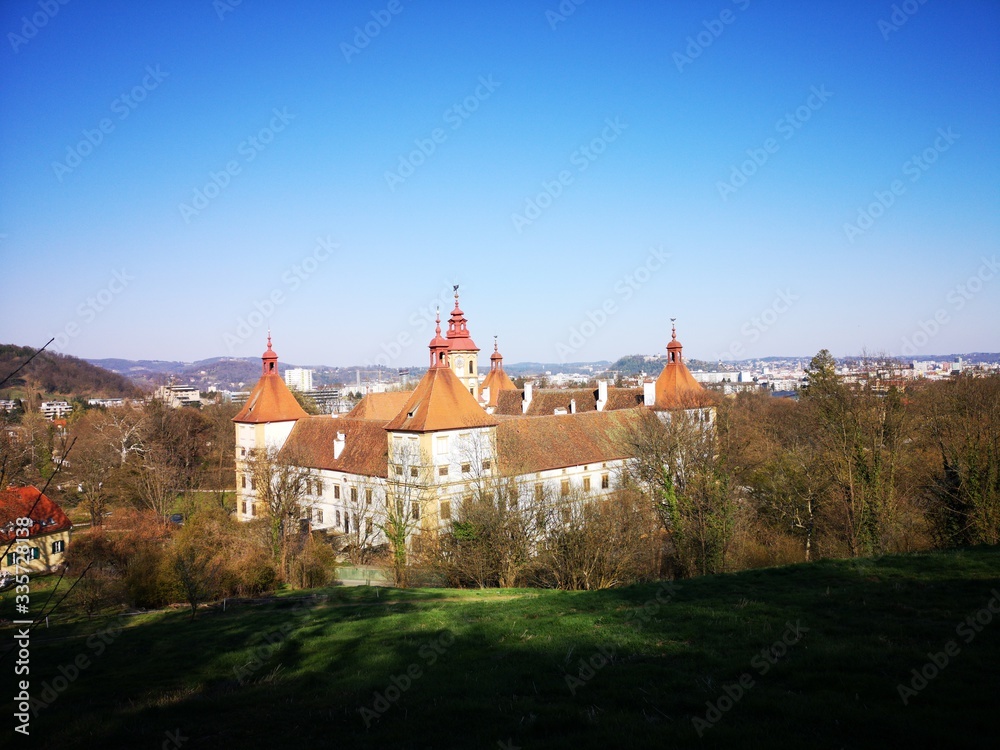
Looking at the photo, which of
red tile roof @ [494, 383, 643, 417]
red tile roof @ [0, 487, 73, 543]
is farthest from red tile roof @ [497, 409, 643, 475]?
red tile roof @ [0, 487, 73, 543]

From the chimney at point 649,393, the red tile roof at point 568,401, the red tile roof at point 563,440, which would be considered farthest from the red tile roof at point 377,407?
the chimney at point 649,393

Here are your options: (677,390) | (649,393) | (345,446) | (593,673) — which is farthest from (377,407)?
(593,673)

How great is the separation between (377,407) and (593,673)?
41586 mm

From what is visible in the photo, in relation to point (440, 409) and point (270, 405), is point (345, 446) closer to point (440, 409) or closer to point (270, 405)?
point (270, 405)

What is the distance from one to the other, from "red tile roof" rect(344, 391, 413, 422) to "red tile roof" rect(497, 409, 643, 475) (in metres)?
9.60

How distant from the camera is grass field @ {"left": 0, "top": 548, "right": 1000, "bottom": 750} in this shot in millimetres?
7539

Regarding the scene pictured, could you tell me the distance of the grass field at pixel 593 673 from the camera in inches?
297

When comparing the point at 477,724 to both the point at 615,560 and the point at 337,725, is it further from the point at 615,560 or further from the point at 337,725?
the point at 615,560

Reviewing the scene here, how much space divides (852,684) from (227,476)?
67.1 m

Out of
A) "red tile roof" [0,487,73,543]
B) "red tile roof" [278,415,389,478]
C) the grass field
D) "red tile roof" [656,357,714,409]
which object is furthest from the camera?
"red tile roof" [656,357,714,409]

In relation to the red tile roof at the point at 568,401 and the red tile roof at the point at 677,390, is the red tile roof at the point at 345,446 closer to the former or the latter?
the red tile roof at the point at 568,401

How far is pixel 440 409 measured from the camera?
3734 cm

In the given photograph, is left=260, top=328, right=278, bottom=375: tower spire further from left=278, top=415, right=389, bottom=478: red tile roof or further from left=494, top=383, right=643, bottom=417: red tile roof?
left=494, top=383, right=643, bottom=417: red tile roof

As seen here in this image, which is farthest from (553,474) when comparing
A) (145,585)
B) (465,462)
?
(145,585)
